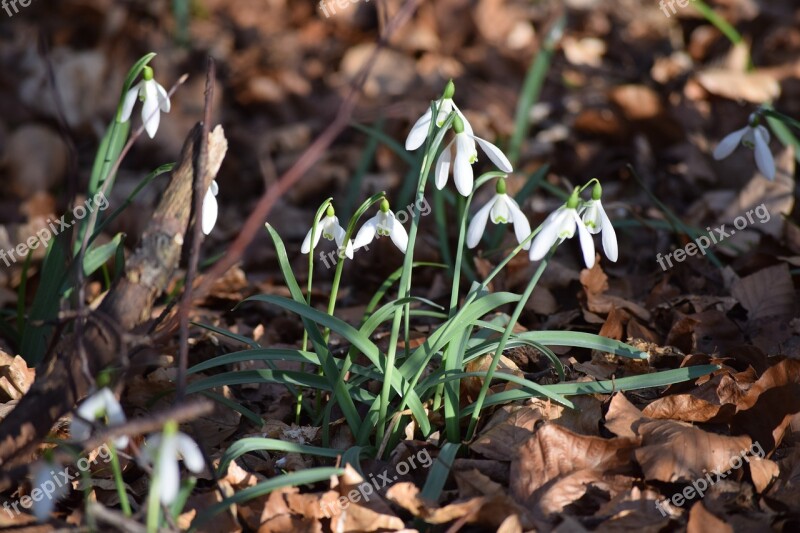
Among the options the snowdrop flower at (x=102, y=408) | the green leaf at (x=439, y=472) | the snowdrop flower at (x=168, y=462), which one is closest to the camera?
the snowdrop flower at (x=168, y=462)

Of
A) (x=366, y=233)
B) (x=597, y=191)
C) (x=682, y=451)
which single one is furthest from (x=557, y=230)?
(x=682, y=451)

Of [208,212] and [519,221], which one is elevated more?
[208,212]

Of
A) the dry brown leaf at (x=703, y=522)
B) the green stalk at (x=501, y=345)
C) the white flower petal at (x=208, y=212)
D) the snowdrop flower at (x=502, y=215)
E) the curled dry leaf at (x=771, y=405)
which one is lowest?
the curled dry leaf at (x=771, y=405)

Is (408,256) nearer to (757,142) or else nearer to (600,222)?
(600,222)

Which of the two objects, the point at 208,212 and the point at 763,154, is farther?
the point at 763,154

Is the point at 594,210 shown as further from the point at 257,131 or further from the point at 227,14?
the point at 227,14

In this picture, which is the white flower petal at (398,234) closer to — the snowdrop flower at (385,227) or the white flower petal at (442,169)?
the snowdrop flower at (385,227)

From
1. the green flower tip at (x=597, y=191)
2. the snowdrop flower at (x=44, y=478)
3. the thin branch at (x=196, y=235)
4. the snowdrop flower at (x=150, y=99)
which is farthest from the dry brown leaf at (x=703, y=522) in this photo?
the snowdrop flower at (x=150, y=99)

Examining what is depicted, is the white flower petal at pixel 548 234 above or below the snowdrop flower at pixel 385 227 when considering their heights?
below
